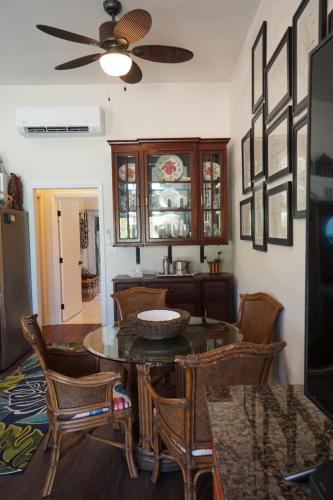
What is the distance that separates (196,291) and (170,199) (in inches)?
43.3

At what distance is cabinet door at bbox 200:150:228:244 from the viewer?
144 inches

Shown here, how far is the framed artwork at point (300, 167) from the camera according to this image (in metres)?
1.67

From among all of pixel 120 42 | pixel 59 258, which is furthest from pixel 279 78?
pixel 59 258

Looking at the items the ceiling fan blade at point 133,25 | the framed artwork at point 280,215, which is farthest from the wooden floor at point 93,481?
the ceiling fan blade at point 133,25

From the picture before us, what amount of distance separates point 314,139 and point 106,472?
207 cm

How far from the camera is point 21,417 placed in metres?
2.48

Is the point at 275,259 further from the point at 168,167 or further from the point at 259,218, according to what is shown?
the point at 168,167

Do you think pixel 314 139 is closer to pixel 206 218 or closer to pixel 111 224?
pixel 206 218

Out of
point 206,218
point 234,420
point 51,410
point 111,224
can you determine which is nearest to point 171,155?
point 206,218

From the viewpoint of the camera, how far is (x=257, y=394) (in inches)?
43.8

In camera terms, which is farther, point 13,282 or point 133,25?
point 13,282

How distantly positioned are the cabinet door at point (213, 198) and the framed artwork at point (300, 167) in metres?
1.84

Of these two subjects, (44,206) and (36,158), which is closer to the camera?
(36,158)

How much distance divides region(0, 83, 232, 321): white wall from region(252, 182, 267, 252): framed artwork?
1.28 m
